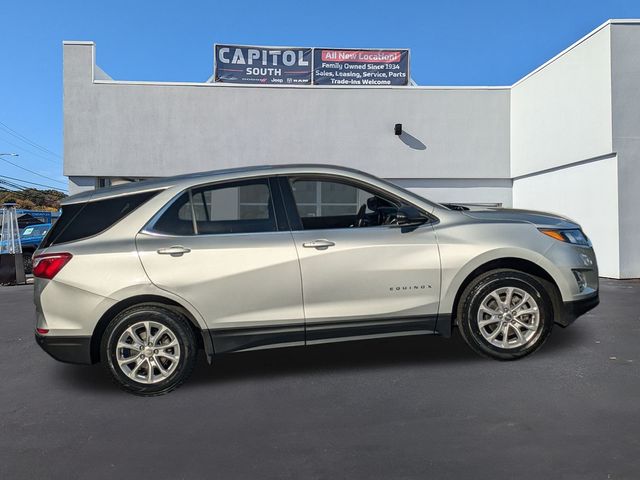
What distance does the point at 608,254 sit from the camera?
12023mm

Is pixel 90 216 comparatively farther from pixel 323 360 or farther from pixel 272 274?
pixel 323 360

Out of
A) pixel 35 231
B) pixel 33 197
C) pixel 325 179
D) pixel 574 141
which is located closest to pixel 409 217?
pixel 325 179

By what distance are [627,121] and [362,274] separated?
10.1m

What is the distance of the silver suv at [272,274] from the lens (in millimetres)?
4000

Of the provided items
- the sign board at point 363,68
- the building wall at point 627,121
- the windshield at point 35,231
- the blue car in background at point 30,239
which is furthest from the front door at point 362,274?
the windshield at point 35,231

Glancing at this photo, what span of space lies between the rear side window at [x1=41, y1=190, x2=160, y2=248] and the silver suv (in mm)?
11

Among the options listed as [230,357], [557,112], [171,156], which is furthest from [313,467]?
[171,156]

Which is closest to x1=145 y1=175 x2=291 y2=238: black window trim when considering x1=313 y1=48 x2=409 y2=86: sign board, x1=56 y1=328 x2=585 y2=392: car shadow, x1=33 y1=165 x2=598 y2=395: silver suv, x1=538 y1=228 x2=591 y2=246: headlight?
x1=33 y1=165 x2=598 y2=395: silver suv

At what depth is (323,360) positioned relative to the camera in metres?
4.84

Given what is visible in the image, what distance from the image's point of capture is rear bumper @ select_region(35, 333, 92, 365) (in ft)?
13.0

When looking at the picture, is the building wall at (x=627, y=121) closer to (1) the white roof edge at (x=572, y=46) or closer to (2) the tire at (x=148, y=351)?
(1) the white roof edge at (x=572, y=46)

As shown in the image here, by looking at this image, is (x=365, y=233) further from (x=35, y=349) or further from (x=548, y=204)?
(x=548, y=204)

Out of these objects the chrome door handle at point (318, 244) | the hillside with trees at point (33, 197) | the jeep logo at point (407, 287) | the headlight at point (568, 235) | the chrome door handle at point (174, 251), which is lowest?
the jeep logo at point (407, 287)

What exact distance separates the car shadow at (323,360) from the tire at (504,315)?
0.82 ft
